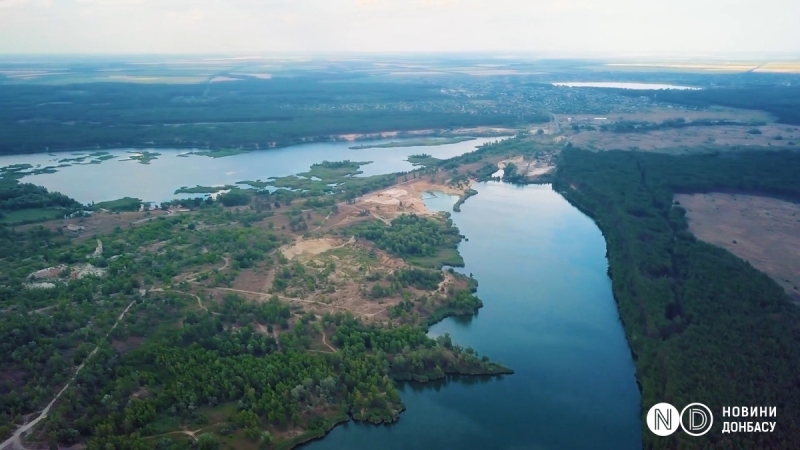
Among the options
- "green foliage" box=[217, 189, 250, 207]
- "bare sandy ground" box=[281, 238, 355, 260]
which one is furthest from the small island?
"bare sandy ground" box=[281, 238, 355, 260]

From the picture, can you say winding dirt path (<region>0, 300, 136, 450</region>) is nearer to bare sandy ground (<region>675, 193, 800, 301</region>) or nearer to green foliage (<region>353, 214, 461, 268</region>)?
green foliage (<region>353, 214, 461, 268</region>)

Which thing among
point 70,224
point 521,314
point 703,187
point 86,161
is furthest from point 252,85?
point 521,314

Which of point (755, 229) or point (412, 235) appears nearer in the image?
point (412, 235)

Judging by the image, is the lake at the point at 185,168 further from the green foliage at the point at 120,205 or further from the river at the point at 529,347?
the green foliage at the point at 120,205

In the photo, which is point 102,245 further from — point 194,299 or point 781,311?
point 781,311

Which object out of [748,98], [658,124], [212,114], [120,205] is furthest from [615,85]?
[120,205]

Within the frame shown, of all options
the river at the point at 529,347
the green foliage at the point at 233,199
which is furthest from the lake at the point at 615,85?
the green foliage at the point at 233,199

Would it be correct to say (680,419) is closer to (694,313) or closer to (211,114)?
(694,313)
